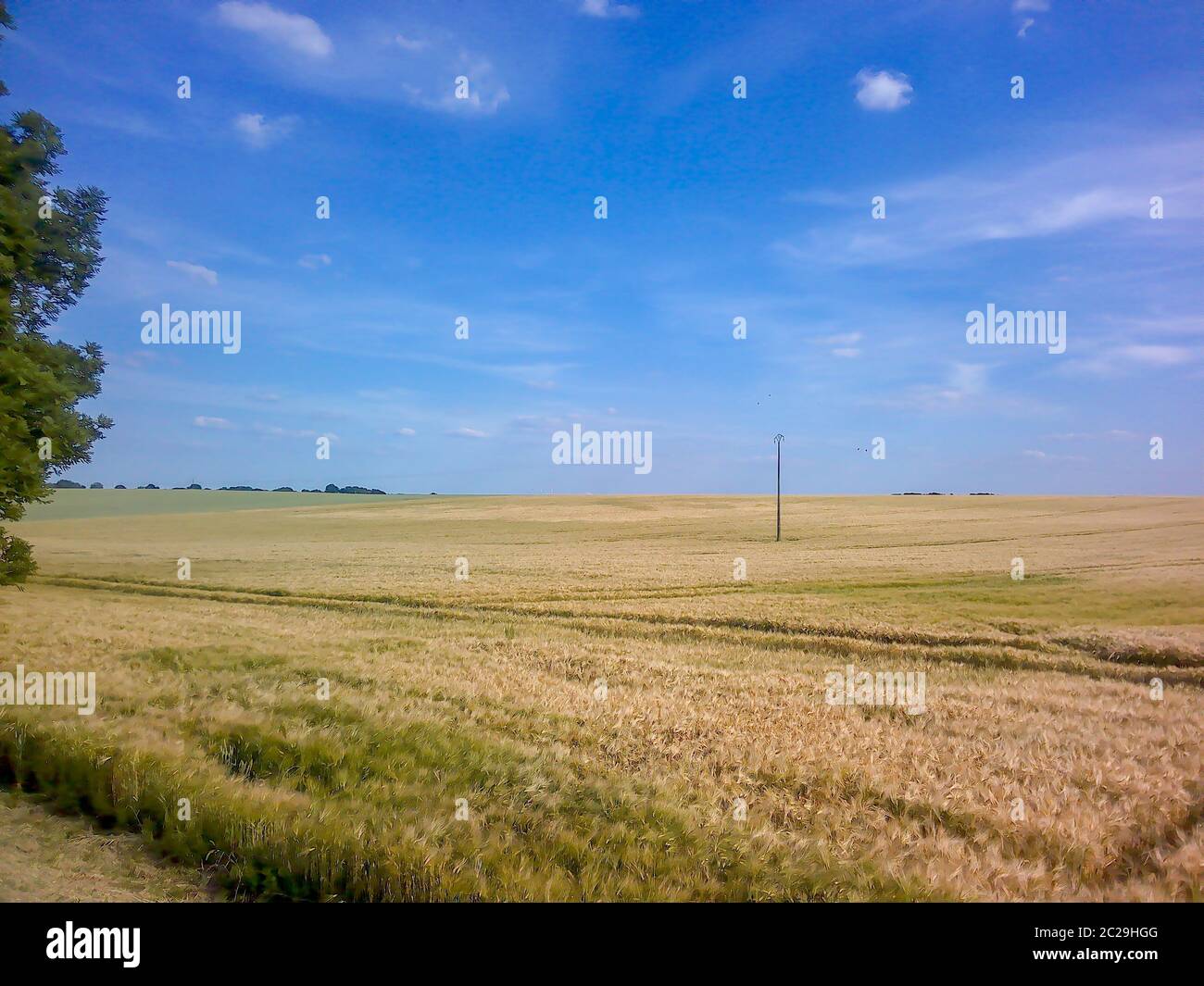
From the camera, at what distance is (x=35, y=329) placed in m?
23.6

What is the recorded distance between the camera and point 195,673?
42.9 ft

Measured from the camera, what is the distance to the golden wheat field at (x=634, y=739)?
621 centimetres

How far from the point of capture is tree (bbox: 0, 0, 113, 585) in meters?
18.1

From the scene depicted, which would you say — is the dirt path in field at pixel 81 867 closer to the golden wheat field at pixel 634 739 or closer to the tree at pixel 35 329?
the golden wheat field at pixel 634 739

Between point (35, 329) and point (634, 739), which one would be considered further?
point (35, 329)

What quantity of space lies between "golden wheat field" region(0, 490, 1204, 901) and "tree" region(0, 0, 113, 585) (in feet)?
13.2

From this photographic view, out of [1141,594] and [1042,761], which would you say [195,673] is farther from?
[1141,594]

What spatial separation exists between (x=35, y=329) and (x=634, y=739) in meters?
26.4

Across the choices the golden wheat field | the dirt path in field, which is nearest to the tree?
the golden wheat field

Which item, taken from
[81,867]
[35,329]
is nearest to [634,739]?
[81,867]

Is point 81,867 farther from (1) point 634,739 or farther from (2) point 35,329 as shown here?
(2) point 35,329

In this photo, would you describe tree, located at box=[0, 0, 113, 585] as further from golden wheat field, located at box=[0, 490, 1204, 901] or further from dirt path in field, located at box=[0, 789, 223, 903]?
dirt path in field, located at box=[0, 789, 223, 903]

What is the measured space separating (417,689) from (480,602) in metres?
15.1
